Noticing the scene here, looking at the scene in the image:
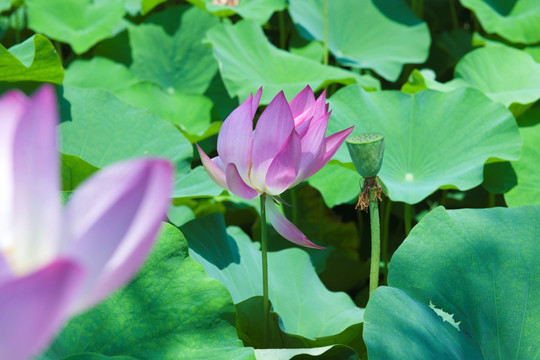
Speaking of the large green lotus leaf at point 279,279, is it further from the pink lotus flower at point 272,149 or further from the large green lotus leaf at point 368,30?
the large green lotus leaf at point 368,30

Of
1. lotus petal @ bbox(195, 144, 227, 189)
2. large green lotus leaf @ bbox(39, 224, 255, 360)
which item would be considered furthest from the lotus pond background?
lotus petal @ bbox(195, 144, 227, 189)

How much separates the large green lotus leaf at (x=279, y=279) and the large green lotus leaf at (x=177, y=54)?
109 centimetres

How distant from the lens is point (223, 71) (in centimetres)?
178

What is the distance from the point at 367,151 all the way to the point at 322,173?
71 cm

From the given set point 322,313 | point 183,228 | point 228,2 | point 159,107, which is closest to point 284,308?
point 322,313

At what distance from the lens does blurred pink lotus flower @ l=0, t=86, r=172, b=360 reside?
0.97ft

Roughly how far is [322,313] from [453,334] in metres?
0.29

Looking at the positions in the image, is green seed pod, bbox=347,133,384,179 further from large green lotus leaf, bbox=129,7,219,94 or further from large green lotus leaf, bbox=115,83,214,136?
large green lotus leaf, bbox=129,7,219,94

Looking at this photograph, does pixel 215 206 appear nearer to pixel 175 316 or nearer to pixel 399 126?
pixel 399 126

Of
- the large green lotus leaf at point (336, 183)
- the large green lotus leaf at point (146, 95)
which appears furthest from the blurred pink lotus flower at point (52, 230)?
→ the large green lotus leaf at point (146, 95)

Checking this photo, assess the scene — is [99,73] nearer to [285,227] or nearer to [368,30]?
[368,30]

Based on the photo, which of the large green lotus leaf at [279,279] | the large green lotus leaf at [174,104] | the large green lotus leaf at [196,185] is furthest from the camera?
the large green lotus leaf at [174,104]

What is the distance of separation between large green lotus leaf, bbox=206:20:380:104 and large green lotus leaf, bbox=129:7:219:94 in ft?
0.91

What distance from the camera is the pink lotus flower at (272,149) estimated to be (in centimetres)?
78
